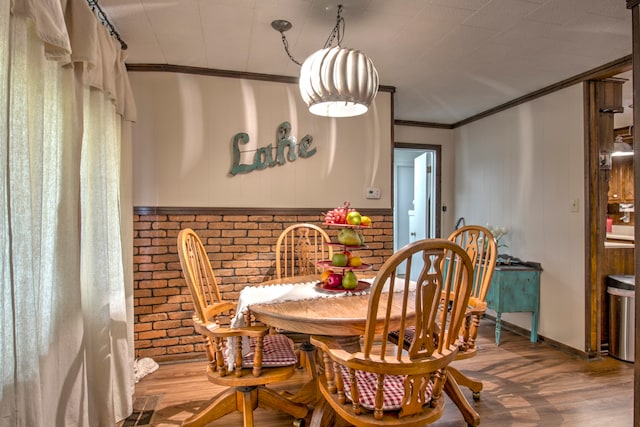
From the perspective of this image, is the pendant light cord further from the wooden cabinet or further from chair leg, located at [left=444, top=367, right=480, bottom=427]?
the wooden cabinet

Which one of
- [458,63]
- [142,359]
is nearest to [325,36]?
[458,63]

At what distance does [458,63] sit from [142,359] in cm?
337

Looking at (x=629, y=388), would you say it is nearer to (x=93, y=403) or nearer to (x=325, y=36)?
(x=325, y=36)

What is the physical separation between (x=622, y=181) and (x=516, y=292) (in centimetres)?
324

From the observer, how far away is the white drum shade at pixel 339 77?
70.8 inches

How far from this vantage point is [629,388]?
2.51m

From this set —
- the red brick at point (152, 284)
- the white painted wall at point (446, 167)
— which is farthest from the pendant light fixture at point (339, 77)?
the white painted wall at point (446, 167)

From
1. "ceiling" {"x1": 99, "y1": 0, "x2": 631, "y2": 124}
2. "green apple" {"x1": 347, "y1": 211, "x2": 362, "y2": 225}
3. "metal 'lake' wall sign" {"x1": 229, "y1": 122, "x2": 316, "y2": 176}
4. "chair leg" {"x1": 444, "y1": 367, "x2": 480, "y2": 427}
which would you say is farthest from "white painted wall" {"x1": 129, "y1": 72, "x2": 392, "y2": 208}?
"chair leg" {"x1": 444, "y1": 367, "x2": 480, "y2": 427}

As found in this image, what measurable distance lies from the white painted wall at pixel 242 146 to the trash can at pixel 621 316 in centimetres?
200

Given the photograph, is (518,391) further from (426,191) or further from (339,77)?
(426,191)

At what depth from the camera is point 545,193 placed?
11.3ft

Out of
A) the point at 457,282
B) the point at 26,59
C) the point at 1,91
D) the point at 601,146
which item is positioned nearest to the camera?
the point at 1,91

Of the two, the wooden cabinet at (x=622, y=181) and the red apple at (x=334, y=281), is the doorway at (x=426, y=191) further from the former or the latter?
the red apple at (x=334, y=281)

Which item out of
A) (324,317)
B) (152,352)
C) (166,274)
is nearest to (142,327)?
(152,352)
